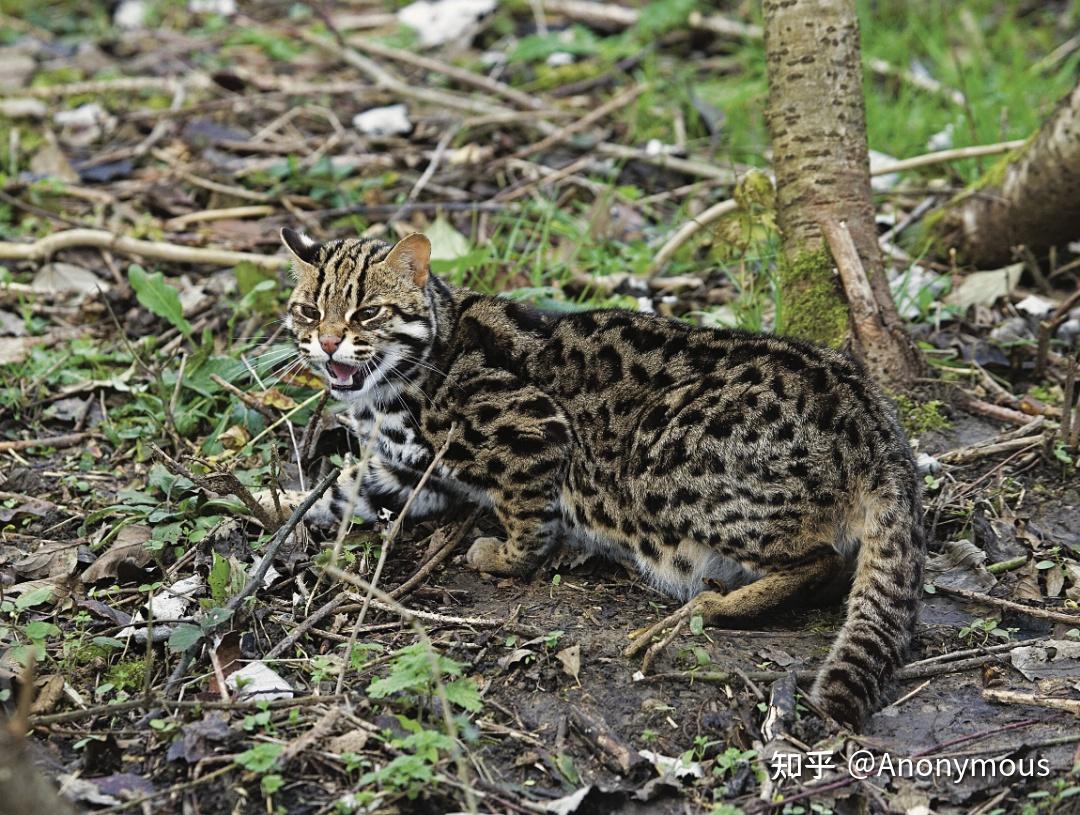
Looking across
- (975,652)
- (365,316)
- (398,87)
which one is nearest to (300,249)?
(365,316)

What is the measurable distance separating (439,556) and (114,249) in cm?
334

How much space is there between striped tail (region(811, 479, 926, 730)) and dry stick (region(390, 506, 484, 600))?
162 cm

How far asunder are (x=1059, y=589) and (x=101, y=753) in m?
3.58

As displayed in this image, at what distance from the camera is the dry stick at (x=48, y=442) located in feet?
18.6

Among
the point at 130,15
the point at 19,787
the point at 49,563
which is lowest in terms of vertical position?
the point at 49,563

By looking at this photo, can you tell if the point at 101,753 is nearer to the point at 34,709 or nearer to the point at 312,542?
the point at 34,709

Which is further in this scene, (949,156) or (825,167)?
(949,156)

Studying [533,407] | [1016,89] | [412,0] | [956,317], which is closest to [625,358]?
[533,407]

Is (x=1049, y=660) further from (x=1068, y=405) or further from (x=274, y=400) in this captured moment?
(x=274, y=400)

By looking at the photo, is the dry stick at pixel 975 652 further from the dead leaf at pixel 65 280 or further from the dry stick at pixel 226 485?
the dead leaf at pixel 65 280

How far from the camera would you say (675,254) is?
714 cm

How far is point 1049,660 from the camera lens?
4.23 m

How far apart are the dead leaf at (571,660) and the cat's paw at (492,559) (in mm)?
739

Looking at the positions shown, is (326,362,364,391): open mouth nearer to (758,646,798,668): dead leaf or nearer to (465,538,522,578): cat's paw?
(465,538,522,578): cat's paw
